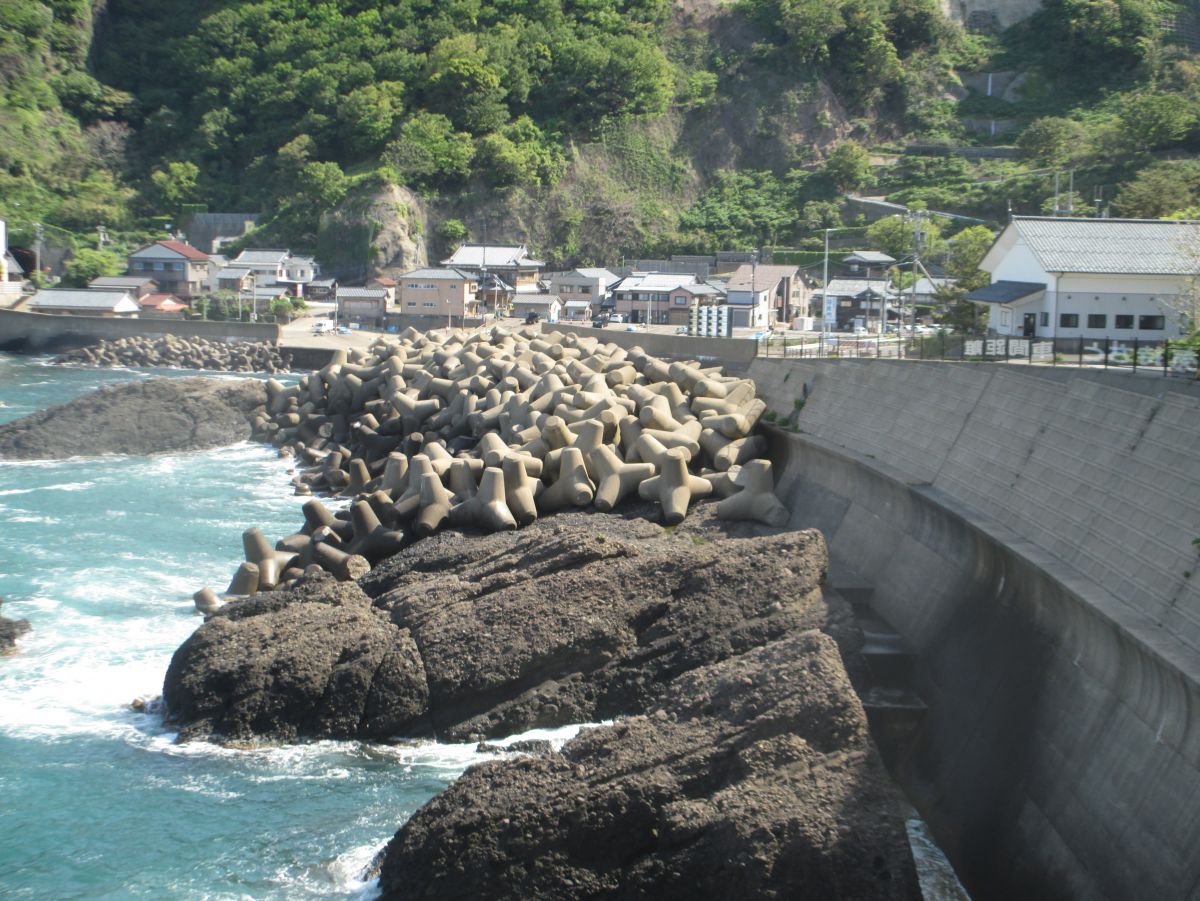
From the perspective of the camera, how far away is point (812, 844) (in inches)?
361

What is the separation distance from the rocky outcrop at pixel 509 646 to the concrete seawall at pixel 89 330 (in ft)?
129

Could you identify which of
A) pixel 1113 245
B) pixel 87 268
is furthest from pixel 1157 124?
pixel 87 268

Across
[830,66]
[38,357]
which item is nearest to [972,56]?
[830,66]

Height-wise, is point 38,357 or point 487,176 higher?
point 487,176

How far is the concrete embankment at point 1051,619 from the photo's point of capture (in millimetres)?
8656

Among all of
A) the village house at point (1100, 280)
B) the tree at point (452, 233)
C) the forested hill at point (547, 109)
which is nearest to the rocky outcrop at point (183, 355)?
the forested hill at point (547, 109)

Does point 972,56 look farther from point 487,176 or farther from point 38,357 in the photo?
point 38,357

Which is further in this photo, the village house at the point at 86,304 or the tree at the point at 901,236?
the village house at the point at 86,304

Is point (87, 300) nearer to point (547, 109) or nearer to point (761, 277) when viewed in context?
point (547, 109)

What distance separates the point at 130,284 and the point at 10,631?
45.6 m

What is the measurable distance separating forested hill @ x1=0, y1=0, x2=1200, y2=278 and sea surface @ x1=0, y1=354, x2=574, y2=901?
4546 cm

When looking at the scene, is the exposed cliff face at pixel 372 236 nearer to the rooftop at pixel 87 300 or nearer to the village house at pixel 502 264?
the village house at pixel 502 264

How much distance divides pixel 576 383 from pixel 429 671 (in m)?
11.1

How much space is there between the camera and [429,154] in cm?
6406
